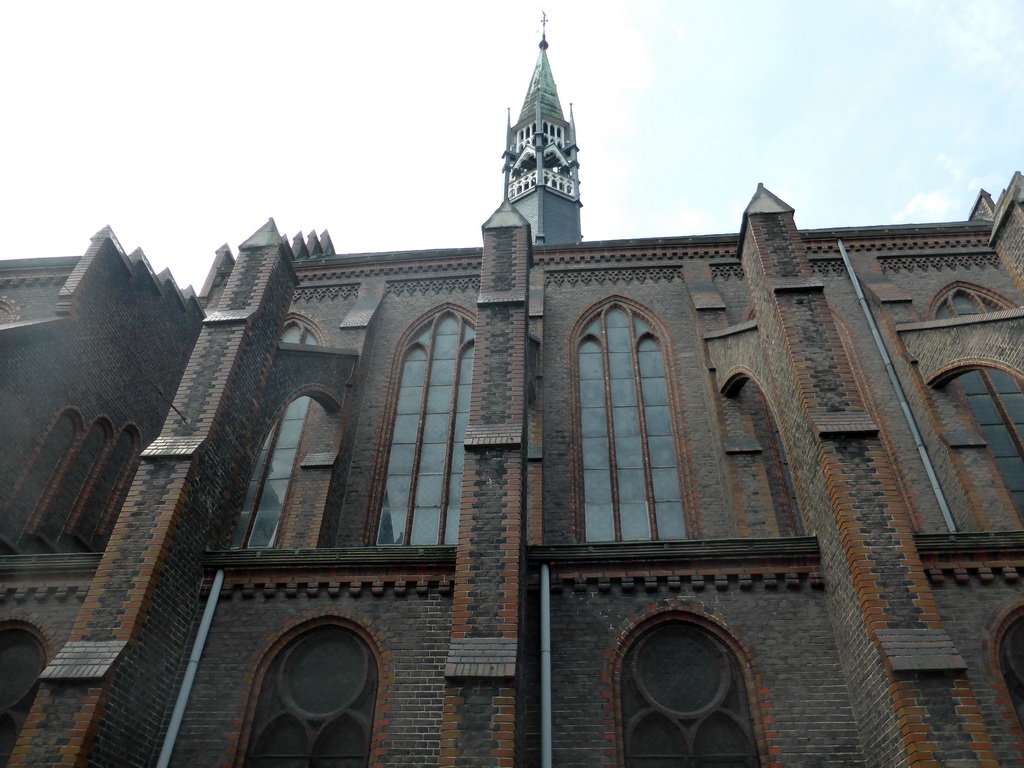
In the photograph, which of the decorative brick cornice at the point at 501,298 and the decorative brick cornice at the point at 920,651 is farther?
the decorative brick cornice at the point at 501,298

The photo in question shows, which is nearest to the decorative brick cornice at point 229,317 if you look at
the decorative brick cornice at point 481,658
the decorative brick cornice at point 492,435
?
the decorative brick cornice at point 492,435

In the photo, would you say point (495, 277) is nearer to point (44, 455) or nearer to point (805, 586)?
point (805, 586)

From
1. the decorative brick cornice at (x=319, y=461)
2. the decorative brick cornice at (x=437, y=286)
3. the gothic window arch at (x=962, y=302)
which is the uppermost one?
the decorative brick cornice at (x=437, y=286)

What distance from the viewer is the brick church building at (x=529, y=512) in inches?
313

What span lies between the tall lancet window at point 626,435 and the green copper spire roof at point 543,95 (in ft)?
61.4

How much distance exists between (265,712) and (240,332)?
5.37 meters

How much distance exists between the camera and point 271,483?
14.6m

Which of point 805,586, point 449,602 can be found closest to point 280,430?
point 449,602

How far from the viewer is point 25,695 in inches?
343

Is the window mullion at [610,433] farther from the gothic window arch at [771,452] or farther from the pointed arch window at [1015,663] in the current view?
the pointed arch window at [1015,663]

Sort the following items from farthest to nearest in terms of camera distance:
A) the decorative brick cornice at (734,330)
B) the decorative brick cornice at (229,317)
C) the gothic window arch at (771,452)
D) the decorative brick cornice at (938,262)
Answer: the decorative brick cornice at (938,262), the decorative brick cornice at (734,330), the gothic window arch at (771,452), the decorative brick cornice at (229,317)

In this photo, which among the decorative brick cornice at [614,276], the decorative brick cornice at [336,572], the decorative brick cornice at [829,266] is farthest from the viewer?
the decorative brick cornice at [614,276]

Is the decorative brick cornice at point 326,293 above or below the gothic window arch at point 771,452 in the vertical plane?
above

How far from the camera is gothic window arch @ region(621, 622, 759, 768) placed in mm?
8094
